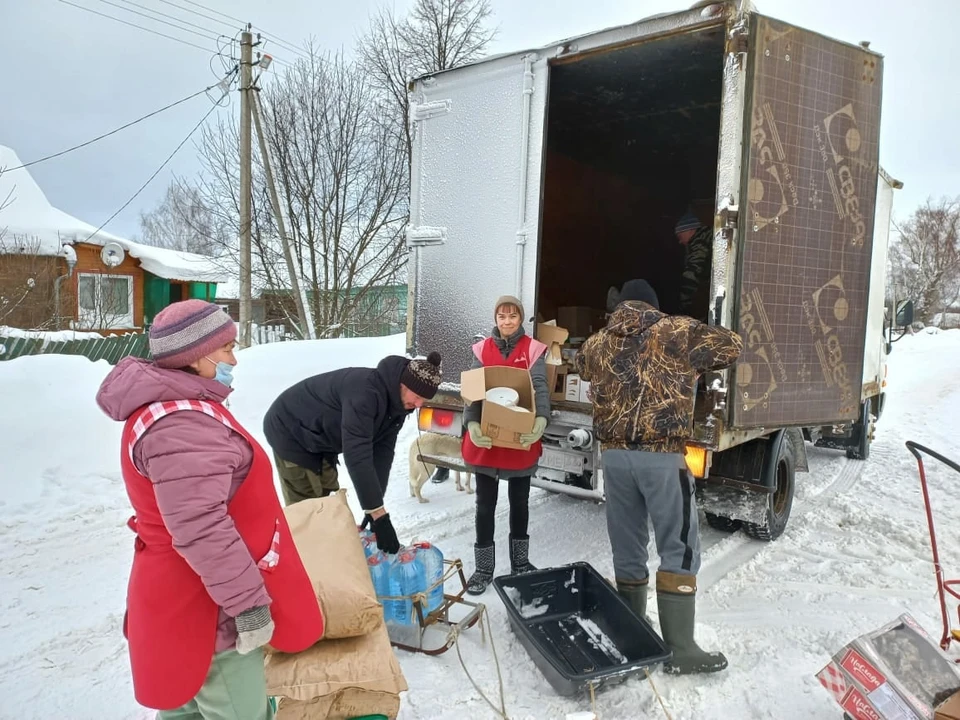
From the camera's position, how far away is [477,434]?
11.8 ft

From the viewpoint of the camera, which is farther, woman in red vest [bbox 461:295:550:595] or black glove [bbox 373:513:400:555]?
woman in red vest [bbox 461:295:550:595]

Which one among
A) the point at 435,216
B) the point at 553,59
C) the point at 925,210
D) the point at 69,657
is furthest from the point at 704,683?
the point at 925,210

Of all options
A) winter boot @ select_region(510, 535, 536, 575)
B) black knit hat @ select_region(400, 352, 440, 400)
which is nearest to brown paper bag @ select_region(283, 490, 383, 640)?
black knit hat @ select_region(400, 352, 440, 400)

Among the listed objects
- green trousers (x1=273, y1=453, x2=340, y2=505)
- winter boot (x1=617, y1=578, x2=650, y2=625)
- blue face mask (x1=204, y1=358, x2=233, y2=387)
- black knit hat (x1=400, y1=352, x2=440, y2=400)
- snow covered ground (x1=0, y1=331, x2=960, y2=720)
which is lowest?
snow covered ground (x1=0, y1=331, x2=960, y2=720)

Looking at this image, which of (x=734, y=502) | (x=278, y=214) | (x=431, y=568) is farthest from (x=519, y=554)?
(x=278, y=214)

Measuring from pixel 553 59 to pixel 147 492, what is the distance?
345 centimetres

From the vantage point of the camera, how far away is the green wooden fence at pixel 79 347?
11.6 metres

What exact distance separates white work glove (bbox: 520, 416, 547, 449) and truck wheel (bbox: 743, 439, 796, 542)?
1.80 meters

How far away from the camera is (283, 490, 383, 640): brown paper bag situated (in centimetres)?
237

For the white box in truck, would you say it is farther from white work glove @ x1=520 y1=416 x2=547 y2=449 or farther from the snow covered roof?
the snow covered roof

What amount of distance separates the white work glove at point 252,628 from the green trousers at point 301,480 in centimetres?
157

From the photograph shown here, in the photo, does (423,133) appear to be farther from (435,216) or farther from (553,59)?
(553,59)

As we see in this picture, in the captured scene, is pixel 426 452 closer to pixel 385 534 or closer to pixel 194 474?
pixel 385 534

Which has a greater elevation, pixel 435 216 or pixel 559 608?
pixel 435 216
